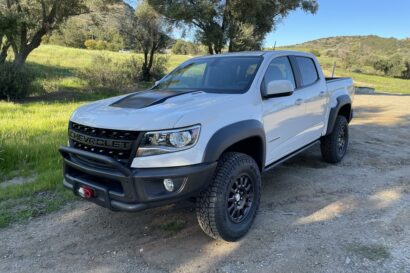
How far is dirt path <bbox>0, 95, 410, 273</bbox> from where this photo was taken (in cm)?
336

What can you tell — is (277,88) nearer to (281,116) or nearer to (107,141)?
(281,116)

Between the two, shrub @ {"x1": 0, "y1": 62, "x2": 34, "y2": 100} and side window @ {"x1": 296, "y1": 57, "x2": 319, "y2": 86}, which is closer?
side window @ {"x1": 296, "y1": 57, "x2": 319, "y2": 86}

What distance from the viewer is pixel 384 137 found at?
873cm

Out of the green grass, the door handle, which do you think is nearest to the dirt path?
the door handle

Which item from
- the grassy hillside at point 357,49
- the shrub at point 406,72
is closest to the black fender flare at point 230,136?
the grassy hillside at point 357,49

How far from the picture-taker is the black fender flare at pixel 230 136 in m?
3.29

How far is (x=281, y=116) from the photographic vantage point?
445 centimetres

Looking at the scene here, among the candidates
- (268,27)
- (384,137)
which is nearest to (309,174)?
(384,137)

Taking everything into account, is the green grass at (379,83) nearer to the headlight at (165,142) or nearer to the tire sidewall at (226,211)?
the tire sidewall at (226,211)

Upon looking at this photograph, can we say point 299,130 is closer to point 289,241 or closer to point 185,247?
point 289,241

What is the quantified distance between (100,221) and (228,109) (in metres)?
1.92

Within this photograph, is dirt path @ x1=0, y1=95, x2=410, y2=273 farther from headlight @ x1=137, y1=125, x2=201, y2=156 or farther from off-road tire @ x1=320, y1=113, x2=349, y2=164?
headlight @ x1=137, y1=125, x2=201, y2=156

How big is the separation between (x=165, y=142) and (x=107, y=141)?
51 cm

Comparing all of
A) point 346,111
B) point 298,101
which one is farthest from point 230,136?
point 346,111
